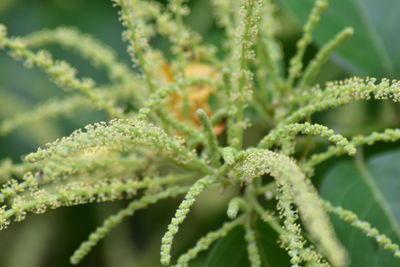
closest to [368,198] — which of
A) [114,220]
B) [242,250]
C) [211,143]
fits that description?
[242,250]

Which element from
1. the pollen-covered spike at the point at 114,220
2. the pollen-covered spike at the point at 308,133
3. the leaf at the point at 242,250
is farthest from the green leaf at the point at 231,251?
the pollen-covered spike at the point at 308,133

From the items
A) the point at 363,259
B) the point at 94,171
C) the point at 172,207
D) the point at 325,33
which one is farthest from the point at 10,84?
the point at 363,259

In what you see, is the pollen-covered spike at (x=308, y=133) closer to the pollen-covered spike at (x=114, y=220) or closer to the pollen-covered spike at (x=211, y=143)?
the pollen-covered spike at (x=211, y=143)

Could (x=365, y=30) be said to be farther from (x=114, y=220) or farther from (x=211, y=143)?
(x=114, y=220)

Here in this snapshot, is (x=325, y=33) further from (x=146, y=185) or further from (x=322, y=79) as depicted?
(x=146, y=185)

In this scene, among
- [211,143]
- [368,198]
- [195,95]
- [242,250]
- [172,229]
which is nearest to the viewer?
[172,229]
